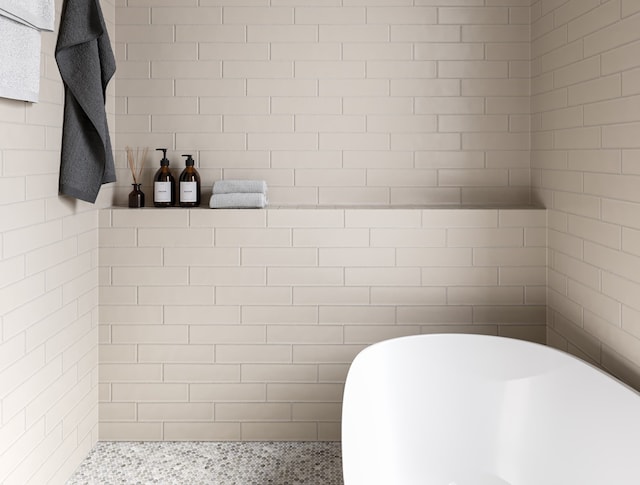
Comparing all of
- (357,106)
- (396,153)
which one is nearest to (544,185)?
(396,153)

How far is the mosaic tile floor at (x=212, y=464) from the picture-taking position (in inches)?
113

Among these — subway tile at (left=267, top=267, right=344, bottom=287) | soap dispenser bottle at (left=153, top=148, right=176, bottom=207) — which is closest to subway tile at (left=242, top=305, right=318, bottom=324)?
subway tile at (left=267, top=267, right=344, bottom=287)

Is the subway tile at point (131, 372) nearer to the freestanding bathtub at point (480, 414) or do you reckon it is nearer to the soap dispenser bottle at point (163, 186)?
the soap dispenser bottle at point (163, 186)

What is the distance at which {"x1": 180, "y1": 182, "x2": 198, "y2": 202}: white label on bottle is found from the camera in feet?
10.7

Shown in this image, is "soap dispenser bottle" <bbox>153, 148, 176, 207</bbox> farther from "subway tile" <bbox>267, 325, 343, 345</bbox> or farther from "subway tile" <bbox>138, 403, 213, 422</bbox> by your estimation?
"subway tile" <bbox>138, 403, 213, 422</bbox>

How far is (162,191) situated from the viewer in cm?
329

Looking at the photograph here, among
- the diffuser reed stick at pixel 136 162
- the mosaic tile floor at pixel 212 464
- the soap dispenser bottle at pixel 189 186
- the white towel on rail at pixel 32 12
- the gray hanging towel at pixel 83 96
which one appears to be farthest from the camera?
the diffuser reed stick at pixel 136 162

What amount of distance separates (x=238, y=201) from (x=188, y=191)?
289 mm

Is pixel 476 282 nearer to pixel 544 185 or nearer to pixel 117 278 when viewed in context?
pixel 544 185

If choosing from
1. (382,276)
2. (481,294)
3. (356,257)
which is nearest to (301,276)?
(356,257)

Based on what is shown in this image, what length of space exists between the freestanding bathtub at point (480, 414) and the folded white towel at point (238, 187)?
3.35ft

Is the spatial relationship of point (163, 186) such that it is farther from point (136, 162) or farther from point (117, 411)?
point (117, 411)

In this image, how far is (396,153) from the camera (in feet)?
11.2

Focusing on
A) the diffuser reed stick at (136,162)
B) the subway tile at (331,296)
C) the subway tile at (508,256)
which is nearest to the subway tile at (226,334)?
the subway tile at (331,296)
